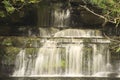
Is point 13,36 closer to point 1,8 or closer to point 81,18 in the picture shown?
point 1,8

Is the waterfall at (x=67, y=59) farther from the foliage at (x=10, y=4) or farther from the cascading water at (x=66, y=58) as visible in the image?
the foliage at (x=10, y=4)

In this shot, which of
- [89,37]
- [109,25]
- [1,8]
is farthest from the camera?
[109,25]

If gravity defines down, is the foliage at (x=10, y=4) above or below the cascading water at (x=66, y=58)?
above

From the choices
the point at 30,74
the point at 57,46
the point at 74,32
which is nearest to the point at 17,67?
the point at 30,74

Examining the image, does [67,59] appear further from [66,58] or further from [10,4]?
[10,4]

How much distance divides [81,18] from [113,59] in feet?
9.37

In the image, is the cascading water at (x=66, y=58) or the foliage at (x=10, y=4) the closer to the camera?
→ the foliage at (x=10, y=4)

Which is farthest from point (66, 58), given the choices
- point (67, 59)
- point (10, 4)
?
point (10, 4)

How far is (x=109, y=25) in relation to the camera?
14.5m

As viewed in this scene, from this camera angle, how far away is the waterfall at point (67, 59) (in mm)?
12516

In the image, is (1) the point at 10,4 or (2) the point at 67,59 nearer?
(1) the point at 10,4

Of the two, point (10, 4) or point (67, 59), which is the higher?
point (10, 4)

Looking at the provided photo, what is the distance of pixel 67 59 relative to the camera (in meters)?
12.6

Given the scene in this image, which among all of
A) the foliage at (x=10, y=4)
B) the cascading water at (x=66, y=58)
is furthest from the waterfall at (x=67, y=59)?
the foliage at (x=10, y=4)
